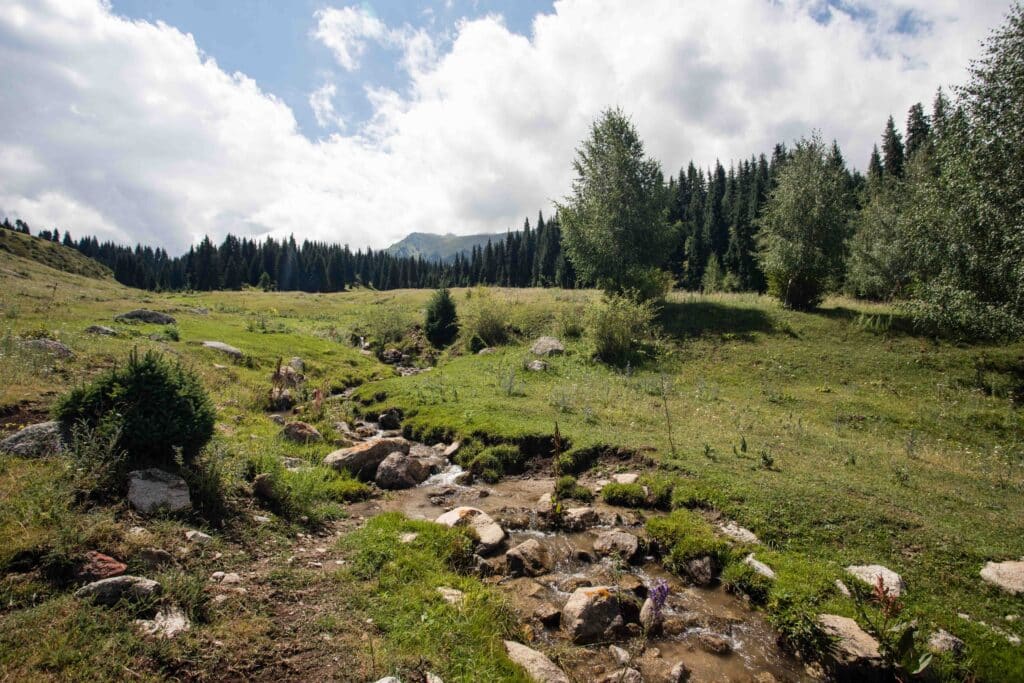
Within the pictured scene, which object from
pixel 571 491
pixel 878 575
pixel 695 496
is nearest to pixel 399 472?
pixel 571 491

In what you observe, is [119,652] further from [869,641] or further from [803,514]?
[803,514]

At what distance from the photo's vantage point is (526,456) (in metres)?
13.3

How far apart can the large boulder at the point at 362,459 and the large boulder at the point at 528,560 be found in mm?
5293

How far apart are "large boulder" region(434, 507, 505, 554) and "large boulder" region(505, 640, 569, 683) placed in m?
2.76

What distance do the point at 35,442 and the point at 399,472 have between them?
6.81m

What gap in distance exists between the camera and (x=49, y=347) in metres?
13.3

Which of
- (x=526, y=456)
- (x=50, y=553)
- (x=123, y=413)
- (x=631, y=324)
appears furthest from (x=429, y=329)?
(x=50, y=553)

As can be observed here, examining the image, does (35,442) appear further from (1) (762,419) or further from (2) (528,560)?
(1) (762,419)

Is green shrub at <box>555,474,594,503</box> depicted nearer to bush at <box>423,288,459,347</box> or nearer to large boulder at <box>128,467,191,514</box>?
large boulder at <box>128,467,191,514</box>

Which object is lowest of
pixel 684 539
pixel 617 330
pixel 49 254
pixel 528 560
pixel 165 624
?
pixel 528 560

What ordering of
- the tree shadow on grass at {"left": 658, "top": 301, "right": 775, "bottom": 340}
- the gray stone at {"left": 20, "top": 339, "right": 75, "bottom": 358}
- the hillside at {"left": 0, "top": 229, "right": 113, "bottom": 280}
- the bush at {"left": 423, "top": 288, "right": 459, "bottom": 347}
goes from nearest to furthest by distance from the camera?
the gray stone at {"left": 20, "top": 339, "right": 75, "bottom": 358} → the tree shadow on grass at {"left": 658, "top": 301, "right": 775, "bottom": 340} → the bush at {"left": 423, "top": 288, "right": 459, "bottom": 347} → the hillside at {"left": 0, "top": 229, "right": 113, "bottom": 280}

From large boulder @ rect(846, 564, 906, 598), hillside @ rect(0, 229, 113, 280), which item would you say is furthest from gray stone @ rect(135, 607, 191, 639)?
hillside @ rect(0, 229, 113, 280)

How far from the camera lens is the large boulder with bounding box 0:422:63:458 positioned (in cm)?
704

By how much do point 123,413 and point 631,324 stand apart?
71.1 ft
